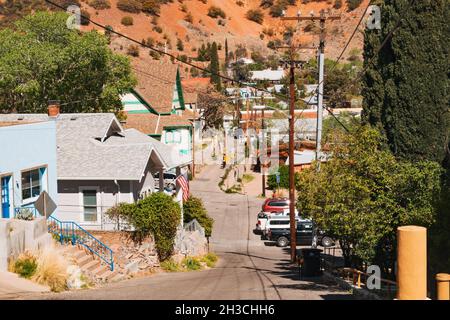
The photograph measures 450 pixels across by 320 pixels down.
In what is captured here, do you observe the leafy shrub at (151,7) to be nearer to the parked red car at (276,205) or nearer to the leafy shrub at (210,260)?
the parked red car at (276,205)

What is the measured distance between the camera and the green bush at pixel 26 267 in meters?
20.3

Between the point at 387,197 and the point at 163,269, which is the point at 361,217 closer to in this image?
the point at 387,197

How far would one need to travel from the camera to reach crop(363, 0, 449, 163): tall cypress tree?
2730 centimetres

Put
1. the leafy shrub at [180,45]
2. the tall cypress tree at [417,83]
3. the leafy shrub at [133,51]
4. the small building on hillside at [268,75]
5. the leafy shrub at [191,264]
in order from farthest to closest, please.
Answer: the leafy shrub at [180,45] → the leafy shrub at [133,51] → the small building on hillside at [268,75] → the leafy shrub at [191,264] → the tall cypress tree at [417,83]

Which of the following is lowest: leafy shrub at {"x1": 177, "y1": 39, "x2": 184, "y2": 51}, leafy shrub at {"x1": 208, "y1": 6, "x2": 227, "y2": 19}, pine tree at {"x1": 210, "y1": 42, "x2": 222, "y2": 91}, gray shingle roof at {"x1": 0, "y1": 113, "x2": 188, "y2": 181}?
gray shingle roof at {"x1": 0, "y1": 113, "x2": 188, "y2": 181}

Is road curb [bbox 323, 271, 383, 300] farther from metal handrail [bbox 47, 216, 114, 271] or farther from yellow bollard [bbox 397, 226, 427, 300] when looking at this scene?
yellow bollard [bbox 397, 226, 427, 300]

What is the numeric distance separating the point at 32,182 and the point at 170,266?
609cm

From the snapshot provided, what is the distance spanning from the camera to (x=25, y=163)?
25438 mm

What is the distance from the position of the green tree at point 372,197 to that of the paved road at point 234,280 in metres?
1.82

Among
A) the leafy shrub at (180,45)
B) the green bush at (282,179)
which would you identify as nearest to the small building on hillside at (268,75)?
the leafy shrub at (180,45)

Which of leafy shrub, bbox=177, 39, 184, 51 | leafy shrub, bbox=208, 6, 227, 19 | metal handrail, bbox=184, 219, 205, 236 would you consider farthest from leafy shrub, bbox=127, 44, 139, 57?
metal handrail, bbox=184, 219, 205, 236

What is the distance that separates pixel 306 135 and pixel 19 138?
179 ft

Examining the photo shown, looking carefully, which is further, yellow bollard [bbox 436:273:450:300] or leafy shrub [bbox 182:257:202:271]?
leafy shrub [bbox 182:257:202:271]

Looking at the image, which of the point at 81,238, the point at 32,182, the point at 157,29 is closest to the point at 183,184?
the point at 32,182
